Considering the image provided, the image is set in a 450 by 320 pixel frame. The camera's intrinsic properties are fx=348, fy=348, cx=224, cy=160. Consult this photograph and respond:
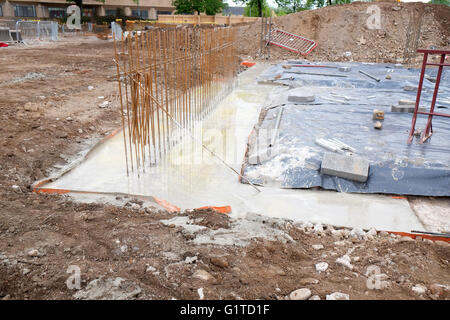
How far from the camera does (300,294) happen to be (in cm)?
287

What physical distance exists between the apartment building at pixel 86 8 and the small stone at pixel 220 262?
52.6 meters

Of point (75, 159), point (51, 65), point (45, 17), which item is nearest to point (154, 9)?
point (45, 17)

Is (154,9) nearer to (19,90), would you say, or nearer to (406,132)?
(19,90)

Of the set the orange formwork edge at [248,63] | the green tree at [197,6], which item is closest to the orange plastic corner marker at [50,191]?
the orange formwork edge at [248,63]

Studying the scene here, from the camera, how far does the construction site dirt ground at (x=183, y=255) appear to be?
2916 millimetres

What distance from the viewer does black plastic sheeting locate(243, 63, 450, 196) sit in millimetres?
5320

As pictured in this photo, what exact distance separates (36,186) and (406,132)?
6.79m

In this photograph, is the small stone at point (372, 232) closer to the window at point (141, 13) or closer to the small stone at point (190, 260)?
the small stone at point (190, 260)

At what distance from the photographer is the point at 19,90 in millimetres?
10516

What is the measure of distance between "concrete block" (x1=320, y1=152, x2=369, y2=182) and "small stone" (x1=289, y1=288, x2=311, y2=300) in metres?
2.89

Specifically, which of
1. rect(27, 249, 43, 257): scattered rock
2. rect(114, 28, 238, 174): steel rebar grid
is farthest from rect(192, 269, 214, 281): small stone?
rect(114, 28, 238, 174): steel rebar grid

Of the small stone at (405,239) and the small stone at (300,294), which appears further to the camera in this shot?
Answer: the small stone at (405,239)

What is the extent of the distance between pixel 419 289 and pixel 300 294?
1032 mm

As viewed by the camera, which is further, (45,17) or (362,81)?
(45,17)
